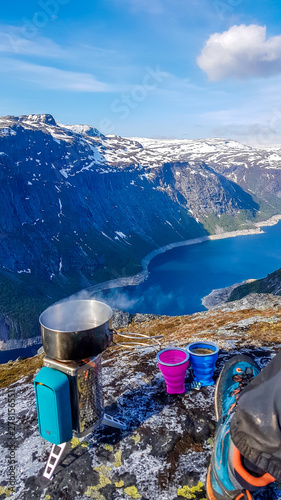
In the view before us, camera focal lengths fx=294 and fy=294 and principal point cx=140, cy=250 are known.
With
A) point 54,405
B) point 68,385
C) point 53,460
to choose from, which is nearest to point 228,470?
point 68,385

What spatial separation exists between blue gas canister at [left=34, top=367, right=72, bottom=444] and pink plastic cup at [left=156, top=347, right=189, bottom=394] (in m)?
2.17

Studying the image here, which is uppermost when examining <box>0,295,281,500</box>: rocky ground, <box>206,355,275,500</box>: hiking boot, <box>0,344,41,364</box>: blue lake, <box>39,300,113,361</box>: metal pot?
<box>39,300,113,361</box>: metal pot

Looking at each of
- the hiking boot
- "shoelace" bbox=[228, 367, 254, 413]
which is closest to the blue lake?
"shoelace" bbox=[228, 367, 254, 413]

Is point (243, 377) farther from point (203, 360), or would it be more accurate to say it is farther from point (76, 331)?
point (76, 331)

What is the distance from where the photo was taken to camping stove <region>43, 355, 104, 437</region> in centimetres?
536

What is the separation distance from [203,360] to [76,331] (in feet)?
10.6

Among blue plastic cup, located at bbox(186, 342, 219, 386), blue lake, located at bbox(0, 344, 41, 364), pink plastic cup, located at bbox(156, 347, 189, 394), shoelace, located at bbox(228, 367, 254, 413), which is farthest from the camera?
blue lake, located at bbox(0, 344, 41, 364)

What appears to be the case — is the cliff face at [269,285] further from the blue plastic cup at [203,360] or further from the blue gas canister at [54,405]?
the blue gas canister at [54,405]

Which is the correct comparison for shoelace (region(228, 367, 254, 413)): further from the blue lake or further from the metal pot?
the blue lake

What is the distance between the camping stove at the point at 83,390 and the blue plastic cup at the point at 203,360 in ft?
7.49

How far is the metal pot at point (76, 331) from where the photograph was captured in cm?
525

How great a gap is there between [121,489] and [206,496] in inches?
57.3

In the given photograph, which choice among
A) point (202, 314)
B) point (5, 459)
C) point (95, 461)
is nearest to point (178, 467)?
point (95, 461)

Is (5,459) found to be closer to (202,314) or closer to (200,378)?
(200,378)
